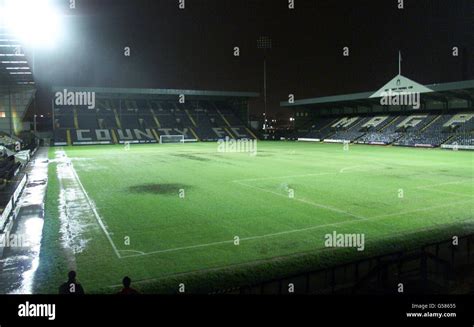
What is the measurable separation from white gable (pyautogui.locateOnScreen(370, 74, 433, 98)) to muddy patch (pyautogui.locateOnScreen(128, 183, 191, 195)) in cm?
3906

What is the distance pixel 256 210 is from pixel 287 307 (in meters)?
8.92

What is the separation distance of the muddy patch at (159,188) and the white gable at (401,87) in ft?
128

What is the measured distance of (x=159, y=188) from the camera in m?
18.9

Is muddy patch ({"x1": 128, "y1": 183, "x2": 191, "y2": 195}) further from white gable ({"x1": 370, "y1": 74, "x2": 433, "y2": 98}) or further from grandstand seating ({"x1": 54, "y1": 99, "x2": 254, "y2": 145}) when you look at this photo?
grandstand seating ({"x1": 54, "y1": 99, "x2": 254, "y2": 145})

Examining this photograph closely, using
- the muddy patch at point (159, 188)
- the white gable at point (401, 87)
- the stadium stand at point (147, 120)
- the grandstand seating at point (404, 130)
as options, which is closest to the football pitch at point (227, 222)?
the muddy patch at point (159, 188)

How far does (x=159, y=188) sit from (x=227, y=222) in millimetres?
7122

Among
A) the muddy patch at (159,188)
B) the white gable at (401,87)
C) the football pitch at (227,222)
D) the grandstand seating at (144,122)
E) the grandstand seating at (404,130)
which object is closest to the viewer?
the football pitch at (227,222)

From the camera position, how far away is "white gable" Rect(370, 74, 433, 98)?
48881mm

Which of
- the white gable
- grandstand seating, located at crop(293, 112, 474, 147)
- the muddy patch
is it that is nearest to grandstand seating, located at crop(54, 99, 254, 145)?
grandstand seating, located at crop(293, 112, 474, 147)

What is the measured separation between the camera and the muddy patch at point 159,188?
→ 1788 centimetres

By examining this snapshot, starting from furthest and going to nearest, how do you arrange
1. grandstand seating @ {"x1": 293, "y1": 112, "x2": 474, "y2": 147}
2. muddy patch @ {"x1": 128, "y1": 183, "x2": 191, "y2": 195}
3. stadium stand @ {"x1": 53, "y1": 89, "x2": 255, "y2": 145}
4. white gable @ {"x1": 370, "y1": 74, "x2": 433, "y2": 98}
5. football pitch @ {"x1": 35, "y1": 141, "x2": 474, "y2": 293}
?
stadium stand @ {"x1": 53, "y1": 89, "x2": 255, "y2": 145}
white gable @ {"x1": 370, "y1": 74, "x2": 433, "y2": 98}
grandstand seating @ {"x1": 293, "y1": 112, "x2": 474, "y2": 147}
muddy patch @ {"x1": 128, "y1": 183, "x2": 191, "y2": 195}
football pitch @ {"x1": 35, "y1": 141, "x2": 474, "y2": 293}

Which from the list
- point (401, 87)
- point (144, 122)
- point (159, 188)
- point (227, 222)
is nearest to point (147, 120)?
point (144, 122)

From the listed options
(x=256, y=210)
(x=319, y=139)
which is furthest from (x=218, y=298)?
(x=319, y=139)

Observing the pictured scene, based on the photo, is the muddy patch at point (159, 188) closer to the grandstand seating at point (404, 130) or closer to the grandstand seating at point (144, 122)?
the grandstand seating at point (404, 130)
